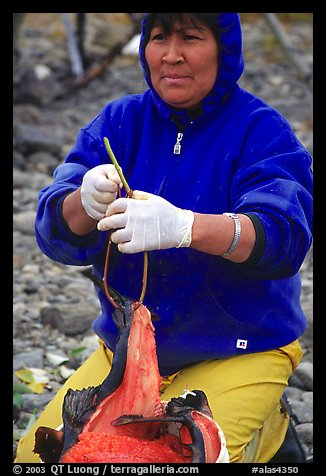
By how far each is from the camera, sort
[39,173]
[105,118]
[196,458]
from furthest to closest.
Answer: [39,173]
[105,118]
[196,458]

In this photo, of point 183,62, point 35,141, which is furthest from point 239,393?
point 35,141

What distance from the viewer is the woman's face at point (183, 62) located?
307 centimetres

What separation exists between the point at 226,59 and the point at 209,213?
545 mm

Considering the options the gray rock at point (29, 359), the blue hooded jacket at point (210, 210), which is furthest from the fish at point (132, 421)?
the gray rock at point (29, 359)

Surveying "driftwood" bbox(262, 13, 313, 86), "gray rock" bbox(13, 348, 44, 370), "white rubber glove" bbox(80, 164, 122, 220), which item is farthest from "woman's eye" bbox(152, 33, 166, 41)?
"driftwood" bbox(262, 13, 313, 86)

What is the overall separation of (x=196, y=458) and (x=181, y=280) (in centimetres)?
83

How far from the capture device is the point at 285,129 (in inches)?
125

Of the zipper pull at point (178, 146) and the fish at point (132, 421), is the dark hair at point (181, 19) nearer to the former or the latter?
the zipper pull at point (178, 146)

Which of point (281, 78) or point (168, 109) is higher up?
point (281, 78)

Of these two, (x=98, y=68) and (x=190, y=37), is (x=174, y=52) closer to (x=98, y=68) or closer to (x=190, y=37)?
(x=190, y=37)

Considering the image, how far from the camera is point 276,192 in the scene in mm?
2939

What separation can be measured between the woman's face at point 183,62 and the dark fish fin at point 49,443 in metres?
1.26
